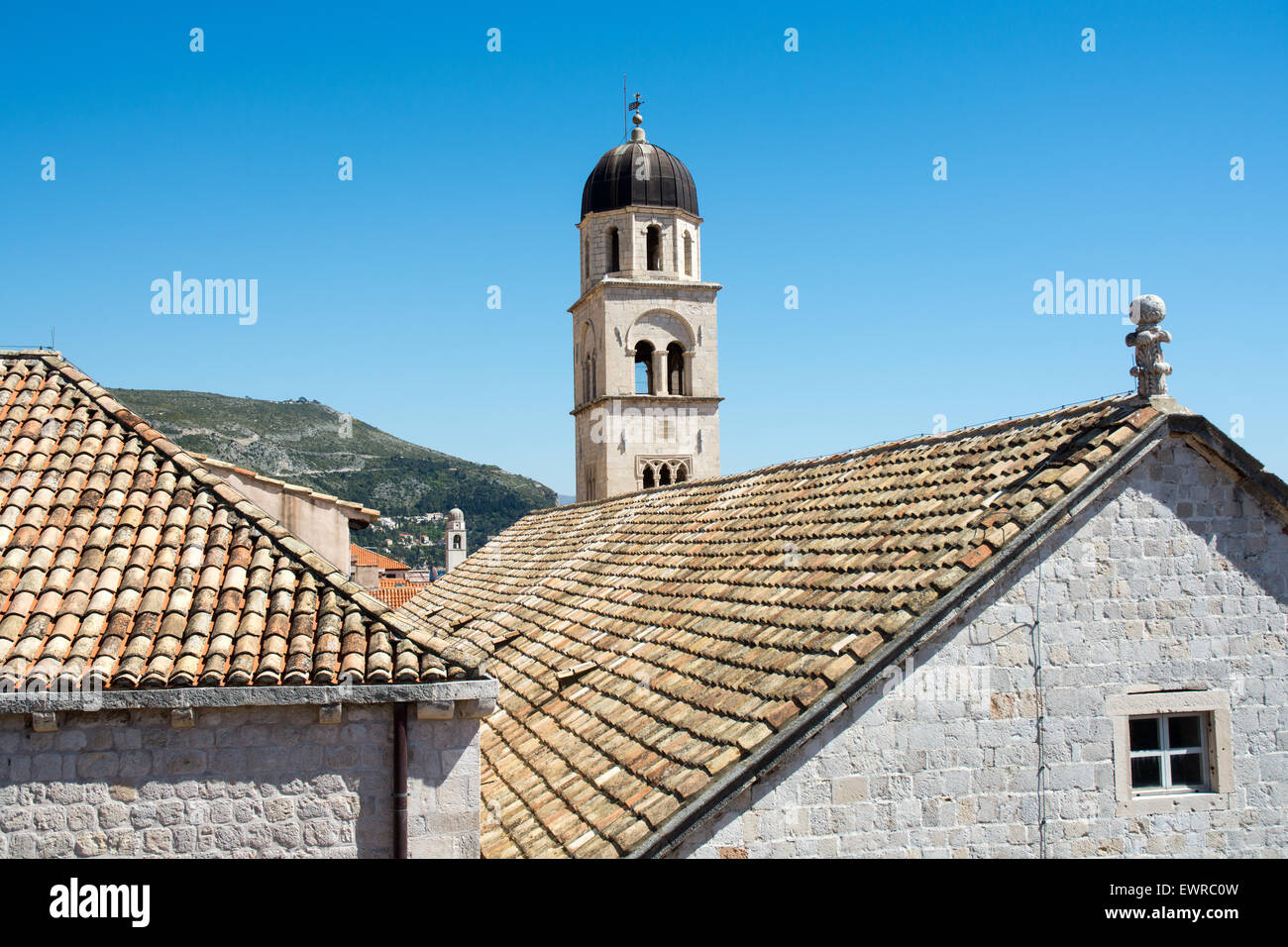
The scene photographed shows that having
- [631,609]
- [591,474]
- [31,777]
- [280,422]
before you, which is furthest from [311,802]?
[280,422]

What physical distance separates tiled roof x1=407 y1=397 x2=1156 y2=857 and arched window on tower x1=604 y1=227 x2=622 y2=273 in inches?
663

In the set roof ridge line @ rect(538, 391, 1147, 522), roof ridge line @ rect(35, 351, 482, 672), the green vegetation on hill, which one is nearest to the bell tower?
roof ridge line @ rect(538, 391, 1147, 522)

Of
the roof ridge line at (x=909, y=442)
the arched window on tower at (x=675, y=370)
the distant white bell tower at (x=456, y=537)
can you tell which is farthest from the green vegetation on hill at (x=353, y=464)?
the roof ridge line at (x=909, y=442)

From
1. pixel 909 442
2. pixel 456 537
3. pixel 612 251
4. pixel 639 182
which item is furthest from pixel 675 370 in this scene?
pixel 909 442

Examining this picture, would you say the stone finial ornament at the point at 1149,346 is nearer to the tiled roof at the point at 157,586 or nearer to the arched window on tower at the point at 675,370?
the tiled roof at the point at 157,586

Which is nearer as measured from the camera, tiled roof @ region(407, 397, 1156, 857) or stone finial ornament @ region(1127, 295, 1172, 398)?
tiled roof @ region(407, 397, 1156, 857)

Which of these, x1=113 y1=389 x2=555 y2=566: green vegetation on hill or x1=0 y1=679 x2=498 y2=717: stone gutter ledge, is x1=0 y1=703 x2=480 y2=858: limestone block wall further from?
x1=113 y1=389 x2=555 y2=566: green vegetation on hill

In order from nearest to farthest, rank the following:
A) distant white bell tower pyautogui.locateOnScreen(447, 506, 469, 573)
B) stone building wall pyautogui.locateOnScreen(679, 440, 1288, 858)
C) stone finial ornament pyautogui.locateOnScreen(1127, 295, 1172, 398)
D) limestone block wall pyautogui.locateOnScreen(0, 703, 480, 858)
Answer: limestone block wall pyautogui.locateOnScreen(0, 703, 480, 858) < stone building wall pyautogui.locateOnScreen(679, 440, 1288, 858) < stone finial ornament pyautogui.locateOnScreen(1127, 295, 1172, 398) < distant white bell tower pyautogui.locateOnScreen(447, 506, 469, 573)

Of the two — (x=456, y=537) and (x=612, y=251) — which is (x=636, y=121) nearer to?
(x=612, y=251)

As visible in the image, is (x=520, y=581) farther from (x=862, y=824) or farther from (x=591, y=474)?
(x=591, y=474)

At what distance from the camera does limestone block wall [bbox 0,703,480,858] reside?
5984 millimetres

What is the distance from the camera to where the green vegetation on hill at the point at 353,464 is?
82.9m

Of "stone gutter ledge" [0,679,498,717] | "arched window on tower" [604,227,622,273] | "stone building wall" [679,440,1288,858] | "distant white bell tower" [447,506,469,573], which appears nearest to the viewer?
"stone gutter ledge" [0,679,498,717]

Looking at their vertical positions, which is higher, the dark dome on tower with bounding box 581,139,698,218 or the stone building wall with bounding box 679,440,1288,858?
the dark dome on tower with bounding box 581,139,698,218
